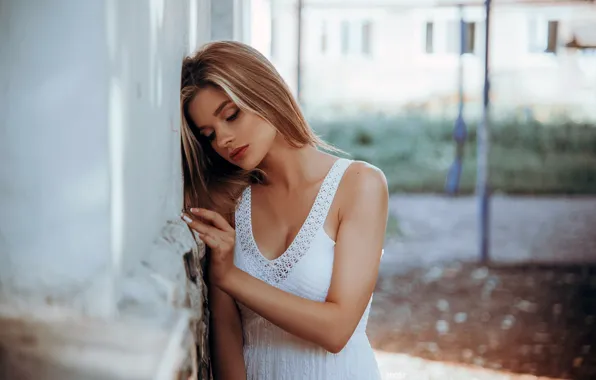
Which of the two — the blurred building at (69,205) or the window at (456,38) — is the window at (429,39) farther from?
the blurred building at (69,205)

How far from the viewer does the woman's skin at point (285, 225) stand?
53.5 inches

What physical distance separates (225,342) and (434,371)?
2.66m

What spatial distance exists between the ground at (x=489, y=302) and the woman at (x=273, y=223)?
2517mm

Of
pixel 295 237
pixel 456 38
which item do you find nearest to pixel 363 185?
pixel 295 237

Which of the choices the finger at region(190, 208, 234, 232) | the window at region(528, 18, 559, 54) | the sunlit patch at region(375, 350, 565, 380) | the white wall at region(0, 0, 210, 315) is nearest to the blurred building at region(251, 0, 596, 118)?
the window at region(528, 18, 559, 54)

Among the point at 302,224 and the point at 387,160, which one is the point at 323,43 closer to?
the point at 387,160

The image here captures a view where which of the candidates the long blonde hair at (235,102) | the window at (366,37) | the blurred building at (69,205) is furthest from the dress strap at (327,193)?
the window at (366,37)

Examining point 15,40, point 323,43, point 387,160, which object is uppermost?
point 15,40

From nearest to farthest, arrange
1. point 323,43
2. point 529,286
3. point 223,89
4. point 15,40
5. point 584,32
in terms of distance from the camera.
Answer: point 15,40 → point 223,89 → point 529,286 → point 584,32 → point 323,43

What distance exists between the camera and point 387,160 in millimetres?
12695

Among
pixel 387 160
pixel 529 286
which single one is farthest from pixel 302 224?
pixel 387 160

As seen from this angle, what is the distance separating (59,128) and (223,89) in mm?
704

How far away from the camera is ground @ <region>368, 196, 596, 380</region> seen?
13.7 feet

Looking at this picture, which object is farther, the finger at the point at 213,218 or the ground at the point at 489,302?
the ground at the point at 489,302
